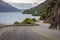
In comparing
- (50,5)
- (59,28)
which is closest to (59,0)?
(59,28)

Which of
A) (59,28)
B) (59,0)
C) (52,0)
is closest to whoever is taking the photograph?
(59,28)

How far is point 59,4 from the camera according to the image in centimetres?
4919

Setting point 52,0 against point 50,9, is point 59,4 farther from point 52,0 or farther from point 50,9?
point 50,9

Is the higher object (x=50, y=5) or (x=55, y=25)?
(x=50, y=5)

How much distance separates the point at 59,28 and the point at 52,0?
2750cm

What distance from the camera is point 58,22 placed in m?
46.5

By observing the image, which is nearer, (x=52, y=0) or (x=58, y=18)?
(x=58, y=18)

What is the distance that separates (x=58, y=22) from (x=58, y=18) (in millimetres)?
1279

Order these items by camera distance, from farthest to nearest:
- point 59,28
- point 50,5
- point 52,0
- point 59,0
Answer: point 50,5 → point 52,0 → point 59,0 → point 59,28

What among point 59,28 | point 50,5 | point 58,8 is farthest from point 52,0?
point 59,28

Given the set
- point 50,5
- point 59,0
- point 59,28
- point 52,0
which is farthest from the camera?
point 50,5

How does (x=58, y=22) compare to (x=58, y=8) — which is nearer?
(x=58, y=22)

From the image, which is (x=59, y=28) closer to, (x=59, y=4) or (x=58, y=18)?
(x=58, y=18)

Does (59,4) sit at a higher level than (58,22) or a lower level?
higher
